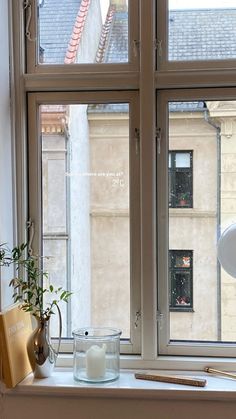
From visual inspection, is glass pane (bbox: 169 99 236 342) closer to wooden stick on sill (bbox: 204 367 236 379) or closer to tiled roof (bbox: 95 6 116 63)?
wooden stick on sill (bbox: 204 367 236 379)

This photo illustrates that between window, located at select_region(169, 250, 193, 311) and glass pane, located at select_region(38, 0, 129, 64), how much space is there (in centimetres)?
82

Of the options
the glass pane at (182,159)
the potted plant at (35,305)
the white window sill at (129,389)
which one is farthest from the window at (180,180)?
the white window sill at (129,389)

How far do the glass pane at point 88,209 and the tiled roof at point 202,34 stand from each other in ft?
1.09

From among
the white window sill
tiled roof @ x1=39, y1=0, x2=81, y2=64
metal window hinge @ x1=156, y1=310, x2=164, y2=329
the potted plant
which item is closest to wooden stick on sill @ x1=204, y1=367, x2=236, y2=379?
the white window sill

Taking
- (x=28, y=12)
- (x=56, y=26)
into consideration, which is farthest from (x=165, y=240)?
(x=28, y=12)

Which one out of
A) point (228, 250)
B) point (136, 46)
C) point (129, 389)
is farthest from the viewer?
point (136, 46)

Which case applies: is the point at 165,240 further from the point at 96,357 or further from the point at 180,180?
the point at 96,357

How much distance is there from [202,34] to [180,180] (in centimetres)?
59

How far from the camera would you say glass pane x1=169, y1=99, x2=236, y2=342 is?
7.04ft

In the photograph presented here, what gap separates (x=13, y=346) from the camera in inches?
76.1

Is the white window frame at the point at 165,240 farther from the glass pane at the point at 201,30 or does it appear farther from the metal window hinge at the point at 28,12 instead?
the metal window hinge at the point at 28,12

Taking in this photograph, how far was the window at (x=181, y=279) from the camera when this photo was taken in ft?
7.13

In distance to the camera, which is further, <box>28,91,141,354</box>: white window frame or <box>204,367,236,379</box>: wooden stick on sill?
<box>28,91,141,354</box>: white window frame

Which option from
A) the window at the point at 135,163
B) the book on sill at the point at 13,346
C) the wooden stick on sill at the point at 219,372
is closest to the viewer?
the book on sill at the point at 13,346
